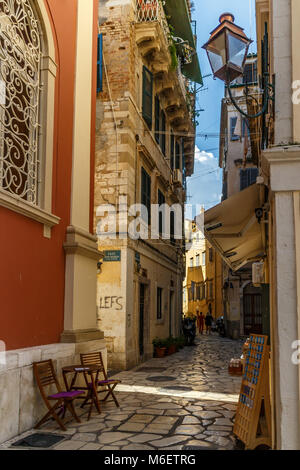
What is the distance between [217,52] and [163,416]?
206 inches

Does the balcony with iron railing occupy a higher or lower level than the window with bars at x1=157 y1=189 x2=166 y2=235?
higher

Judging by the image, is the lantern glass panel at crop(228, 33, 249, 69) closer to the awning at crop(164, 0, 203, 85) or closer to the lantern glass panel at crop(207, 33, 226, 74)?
the lantern glass panel at crop(207, 33, 226, 74)

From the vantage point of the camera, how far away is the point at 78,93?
28.4 feet

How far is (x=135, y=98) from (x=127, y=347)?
7.18 meters

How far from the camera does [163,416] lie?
22.9 feet

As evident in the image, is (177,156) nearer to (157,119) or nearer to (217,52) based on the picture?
(157,119)

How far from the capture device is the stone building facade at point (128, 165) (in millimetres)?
12148

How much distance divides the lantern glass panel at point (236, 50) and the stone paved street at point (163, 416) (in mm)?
4641

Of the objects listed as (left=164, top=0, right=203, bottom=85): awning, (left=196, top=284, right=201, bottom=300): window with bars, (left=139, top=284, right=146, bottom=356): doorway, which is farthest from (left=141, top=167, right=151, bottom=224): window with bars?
(left=196, top=284, right=201, bottom=300): window with bars

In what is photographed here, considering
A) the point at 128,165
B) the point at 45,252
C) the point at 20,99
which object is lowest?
the point at 45,252

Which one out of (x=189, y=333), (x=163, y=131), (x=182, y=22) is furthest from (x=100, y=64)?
(x=189, y=333)

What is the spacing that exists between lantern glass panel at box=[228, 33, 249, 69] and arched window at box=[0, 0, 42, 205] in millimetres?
3054

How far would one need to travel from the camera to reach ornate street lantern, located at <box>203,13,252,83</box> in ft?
18.0

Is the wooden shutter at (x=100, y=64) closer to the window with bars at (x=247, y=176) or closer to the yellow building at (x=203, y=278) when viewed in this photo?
the window with bars at (x=247, y=176)
